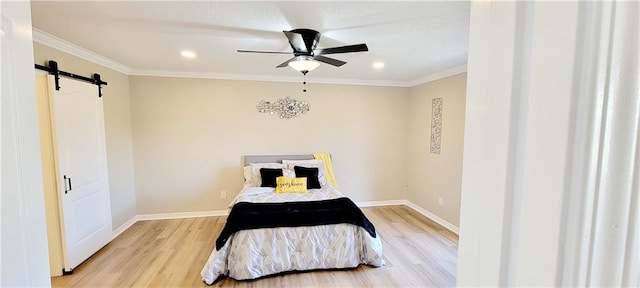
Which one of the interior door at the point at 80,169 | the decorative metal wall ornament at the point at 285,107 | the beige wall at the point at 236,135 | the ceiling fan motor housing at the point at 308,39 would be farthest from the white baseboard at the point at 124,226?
the ceiling fan motor housing at the point at 308,39

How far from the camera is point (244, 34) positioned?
7.62 feet

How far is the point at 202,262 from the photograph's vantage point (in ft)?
9.30

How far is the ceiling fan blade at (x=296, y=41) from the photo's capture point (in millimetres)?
2085

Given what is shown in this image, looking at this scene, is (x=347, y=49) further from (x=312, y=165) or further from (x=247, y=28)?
(x=312, y=165)

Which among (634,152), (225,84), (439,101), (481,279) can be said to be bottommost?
(481,279)

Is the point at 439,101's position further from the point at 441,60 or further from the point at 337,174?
the point at 337,174

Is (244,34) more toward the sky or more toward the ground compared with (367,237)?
more toward the sky

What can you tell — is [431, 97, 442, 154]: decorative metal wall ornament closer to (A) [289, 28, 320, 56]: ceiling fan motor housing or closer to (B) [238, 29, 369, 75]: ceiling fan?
(B) [238, 29, 369, 75]: ceiling fan

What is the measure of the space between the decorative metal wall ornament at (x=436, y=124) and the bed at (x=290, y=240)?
1.93 metres

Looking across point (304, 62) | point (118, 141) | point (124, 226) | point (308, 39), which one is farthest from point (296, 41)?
point (124, 226)

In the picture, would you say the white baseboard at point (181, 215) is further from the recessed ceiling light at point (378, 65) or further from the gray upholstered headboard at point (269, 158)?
the recessed ceiling light at point (378, 65)

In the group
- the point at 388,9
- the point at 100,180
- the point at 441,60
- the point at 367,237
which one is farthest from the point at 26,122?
the point at 441,60

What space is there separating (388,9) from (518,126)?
5.72 ft

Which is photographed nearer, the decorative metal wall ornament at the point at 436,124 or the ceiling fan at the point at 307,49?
the ceiling fan at the point at 307,49
